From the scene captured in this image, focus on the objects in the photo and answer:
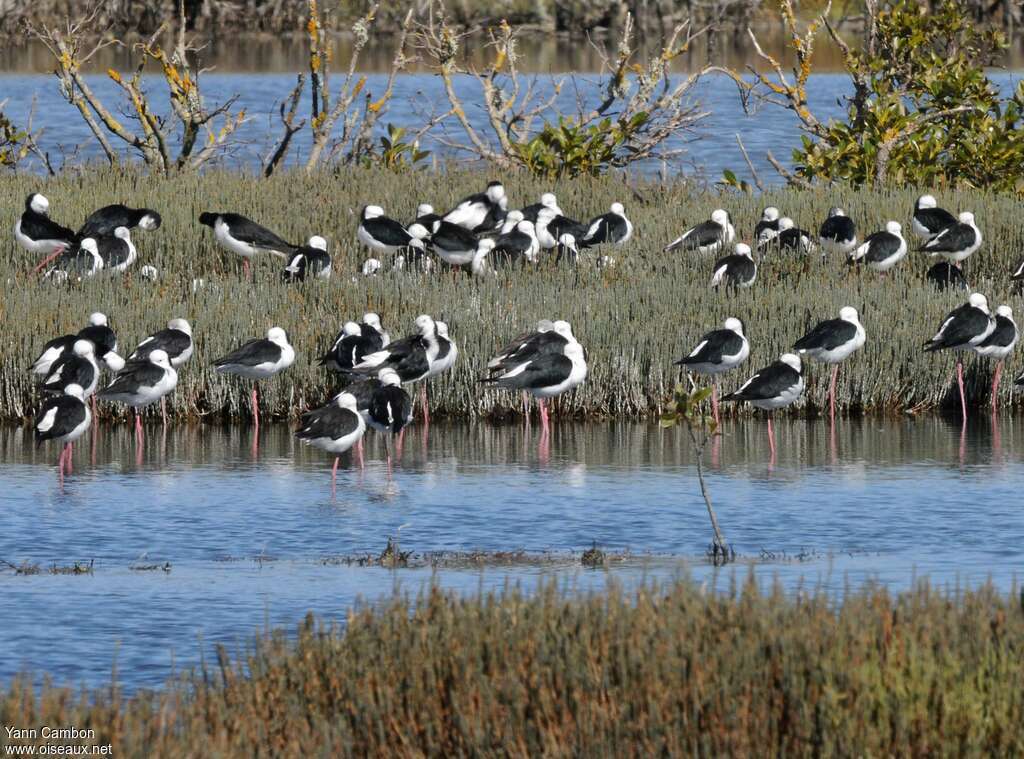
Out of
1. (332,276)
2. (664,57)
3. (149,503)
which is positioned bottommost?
(149,503)

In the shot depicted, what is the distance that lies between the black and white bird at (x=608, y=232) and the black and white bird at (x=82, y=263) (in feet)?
18.5

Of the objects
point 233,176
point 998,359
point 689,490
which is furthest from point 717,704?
point 233,176

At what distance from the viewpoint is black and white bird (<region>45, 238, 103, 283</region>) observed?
20672 mm

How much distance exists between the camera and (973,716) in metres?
6.36

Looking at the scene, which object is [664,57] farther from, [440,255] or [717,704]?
[717,704]

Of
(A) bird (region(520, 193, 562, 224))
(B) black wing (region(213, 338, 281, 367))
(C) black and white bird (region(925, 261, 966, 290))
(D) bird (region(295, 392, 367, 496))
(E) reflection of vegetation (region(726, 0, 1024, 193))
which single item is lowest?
(D) bird (region(295, 392, 367, 496))

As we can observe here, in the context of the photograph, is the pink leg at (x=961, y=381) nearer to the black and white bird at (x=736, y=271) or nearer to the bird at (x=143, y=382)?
the black and white bird at (x=736, y=271)

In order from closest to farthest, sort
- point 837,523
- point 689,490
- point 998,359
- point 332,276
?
point 837,523
point 689,490
point 998,359
point 332,276

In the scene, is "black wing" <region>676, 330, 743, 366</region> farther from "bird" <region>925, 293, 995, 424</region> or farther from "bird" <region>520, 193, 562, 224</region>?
"bird" <region>520, 193, 562, 224</region>

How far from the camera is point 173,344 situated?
55.8 feet

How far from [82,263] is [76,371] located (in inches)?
191

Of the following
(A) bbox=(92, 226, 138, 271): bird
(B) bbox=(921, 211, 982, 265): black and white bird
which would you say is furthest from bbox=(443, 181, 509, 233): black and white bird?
(B) bbox=(921, 211, 982, 265): black and white bird

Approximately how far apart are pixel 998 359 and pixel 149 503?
8.93 metres

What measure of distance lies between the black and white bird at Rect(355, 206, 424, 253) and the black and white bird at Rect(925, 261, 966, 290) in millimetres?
5880
